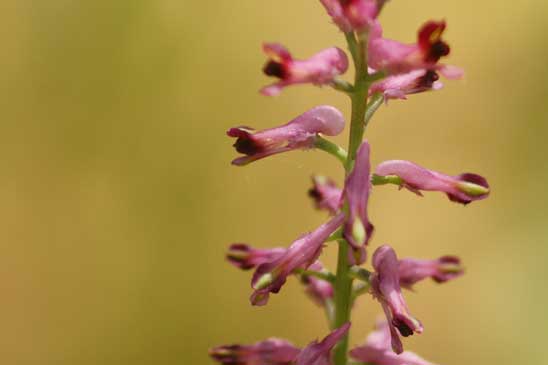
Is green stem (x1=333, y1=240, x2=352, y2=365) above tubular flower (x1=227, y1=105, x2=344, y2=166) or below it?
below

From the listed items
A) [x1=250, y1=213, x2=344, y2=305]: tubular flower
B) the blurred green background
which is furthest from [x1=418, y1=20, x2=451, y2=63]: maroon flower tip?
the blurred green background

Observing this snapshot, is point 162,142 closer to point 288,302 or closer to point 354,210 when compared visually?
point 288,302

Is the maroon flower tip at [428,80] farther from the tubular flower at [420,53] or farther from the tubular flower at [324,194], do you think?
the tubular flower at [324,194]

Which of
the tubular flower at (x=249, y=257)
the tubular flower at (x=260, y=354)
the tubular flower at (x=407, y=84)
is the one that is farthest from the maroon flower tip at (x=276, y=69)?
the tubular flower at (x=260, y=354)

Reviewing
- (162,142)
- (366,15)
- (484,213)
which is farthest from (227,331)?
(366,15)

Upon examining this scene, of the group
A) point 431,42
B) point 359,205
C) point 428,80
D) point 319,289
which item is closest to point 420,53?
point 431,42

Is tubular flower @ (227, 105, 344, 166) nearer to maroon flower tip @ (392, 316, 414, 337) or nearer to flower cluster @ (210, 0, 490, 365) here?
flower cluster @ (210, 0, 490, 365)
